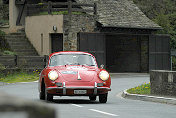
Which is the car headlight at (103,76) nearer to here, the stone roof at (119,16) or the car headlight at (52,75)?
the car headlight at (52,75)

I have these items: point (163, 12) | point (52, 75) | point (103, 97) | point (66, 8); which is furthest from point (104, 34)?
point (52, 75)

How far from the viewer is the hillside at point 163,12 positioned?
127 feet

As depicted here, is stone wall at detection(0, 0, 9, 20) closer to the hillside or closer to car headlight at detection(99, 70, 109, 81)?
the hillside

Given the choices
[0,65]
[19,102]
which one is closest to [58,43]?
[0,65]

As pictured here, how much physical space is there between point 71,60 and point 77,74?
129 cm

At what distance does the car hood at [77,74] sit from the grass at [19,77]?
14.5m

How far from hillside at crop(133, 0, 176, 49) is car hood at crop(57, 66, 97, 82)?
27.1m

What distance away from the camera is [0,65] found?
93.0ft

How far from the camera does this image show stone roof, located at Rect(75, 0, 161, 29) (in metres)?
33.2

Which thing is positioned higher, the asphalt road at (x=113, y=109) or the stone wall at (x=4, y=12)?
the stone wall at (x=4, y=12)

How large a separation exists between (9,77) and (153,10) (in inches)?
823

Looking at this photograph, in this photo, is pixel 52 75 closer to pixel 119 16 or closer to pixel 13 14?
pixel 119 16

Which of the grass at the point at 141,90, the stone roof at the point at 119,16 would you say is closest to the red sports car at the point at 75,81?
the grass at the point at 141,90

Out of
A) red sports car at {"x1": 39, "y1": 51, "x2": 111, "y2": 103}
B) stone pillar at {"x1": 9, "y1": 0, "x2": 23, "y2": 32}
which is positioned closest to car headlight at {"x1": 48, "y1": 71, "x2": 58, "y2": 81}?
red sports car at {"x1": 39, "y1": 51, "x2": 111, "y2": 103}
